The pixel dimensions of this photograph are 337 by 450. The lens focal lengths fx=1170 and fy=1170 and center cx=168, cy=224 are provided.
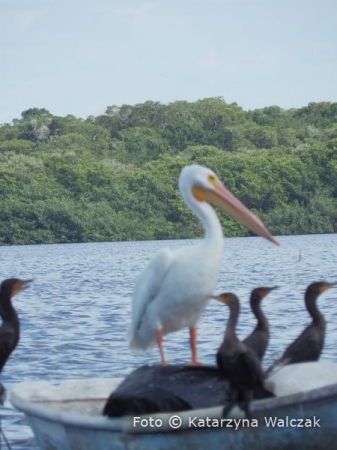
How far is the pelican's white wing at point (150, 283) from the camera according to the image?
6582 mm

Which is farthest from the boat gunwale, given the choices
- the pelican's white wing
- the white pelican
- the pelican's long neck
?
the pelican's long neck

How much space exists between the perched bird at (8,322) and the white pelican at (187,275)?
41.7 inches

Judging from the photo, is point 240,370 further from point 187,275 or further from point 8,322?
point 8,322

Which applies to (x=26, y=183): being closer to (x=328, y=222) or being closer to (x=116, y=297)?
(x=328, y=222)

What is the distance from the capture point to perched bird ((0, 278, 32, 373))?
300 inches

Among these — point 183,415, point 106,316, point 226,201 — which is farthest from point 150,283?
point 106,316

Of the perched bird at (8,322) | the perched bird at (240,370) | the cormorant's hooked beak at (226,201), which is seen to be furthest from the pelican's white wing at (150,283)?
the perched bird at (8,322)

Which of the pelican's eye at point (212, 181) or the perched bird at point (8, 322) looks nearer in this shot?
the pelican's eye at point (212, 181)

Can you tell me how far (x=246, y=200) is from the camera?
64.2 m

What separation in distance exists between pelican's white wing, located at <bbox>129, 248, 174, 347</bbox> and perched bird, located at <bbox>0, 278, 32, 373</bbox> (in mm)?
1132

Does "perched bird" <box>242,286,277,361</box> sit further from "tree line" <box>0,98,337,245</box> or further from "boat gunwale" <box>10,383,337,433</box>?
"tree line" <box>0,98,337,245</box>

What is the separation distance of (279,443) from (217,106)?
87.4 meters

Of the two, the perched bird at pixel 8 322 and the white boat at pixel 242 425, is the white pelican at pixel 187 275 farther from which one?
the perched bird at pixel 8 322

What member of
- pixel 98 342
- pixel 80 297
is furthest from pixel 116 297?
pixel 98 342
